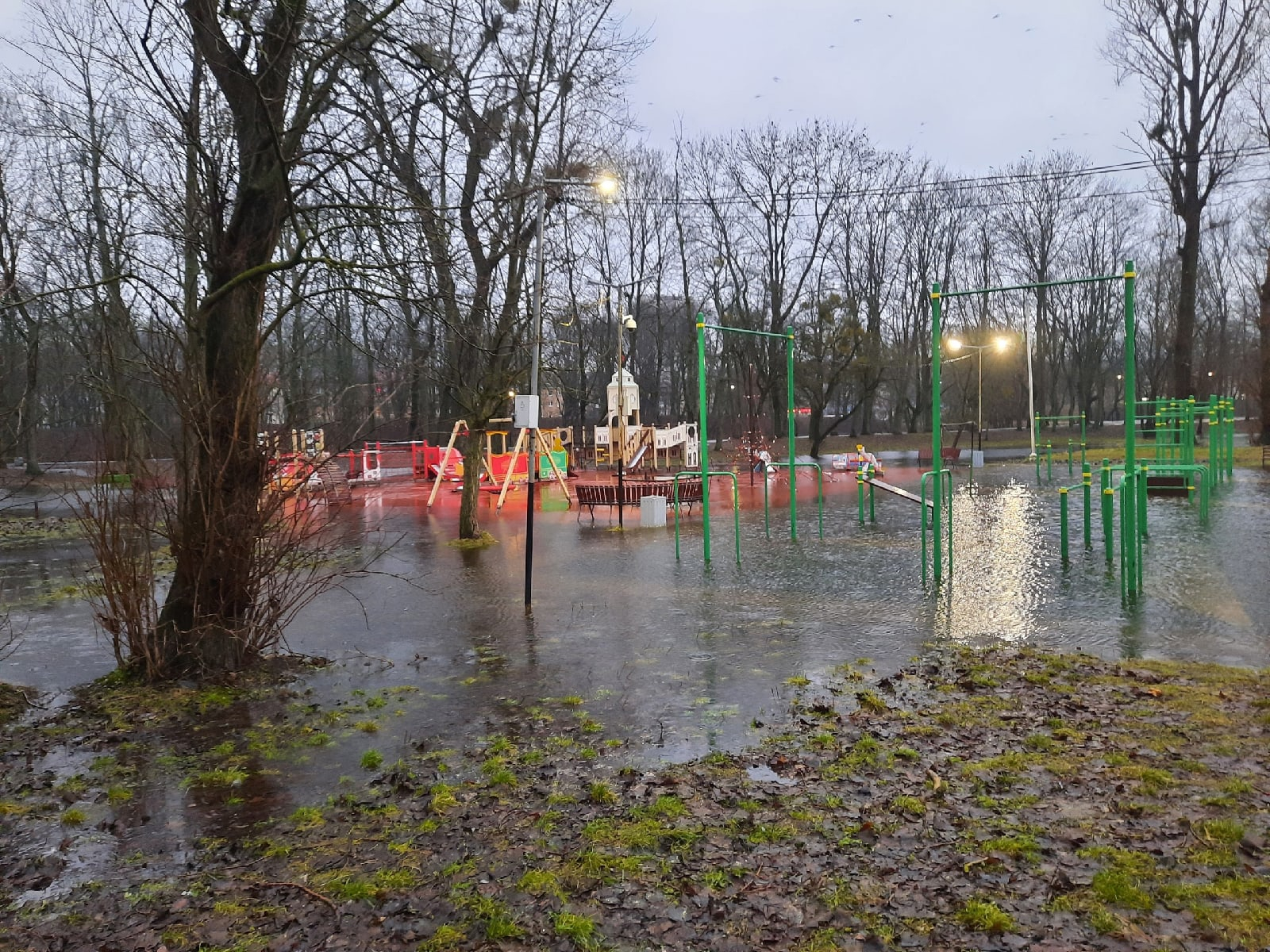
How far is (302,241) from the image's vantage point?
6.13m

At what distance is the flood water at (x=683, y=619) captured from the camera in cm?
602

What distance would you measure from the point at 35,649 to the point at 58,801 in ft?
14.2

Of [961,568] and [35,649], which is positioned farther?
[961,568]

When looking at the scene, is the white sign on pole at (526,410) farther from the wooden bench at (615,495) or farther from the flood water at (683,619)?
the wooden bench at (615,495)

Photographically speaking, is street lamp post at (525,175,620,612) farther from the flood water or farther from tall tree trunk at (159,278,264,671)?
tall tree trunk at (159,278,264,671)

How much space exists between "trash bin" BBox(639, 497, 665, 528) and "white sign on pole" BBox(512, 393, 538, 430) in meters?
6.72

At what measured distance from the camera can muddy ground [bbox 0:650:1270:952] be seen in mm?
3217

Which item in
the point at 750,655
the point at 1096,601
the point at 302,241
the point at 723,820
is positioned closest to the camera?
the point at 723,820

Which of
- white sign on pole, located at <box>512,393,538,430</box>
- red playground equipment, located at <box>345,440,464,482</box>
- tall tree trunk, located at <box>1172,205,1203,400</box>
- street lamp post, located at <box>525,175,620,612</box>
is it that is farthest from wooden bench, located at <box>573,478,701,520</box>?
tall tree trunk, located at <box>1172,205,1203,400</box>

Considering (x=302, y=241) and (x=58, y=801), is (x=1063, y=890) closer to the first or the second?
(x=58, y=801)


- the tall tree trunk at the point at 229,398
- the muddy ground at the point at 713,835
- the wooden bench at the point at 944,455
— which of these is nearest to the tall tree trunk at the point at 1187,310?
the wooden bench at the point at 944,455

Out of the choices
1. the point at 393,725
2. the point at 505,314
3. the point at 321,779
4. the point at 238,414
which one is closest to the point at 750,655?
the point at 393,725

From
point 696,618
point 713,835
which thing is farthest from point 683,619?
point 713,835

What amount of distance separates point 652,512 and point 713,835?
41.3 feet
